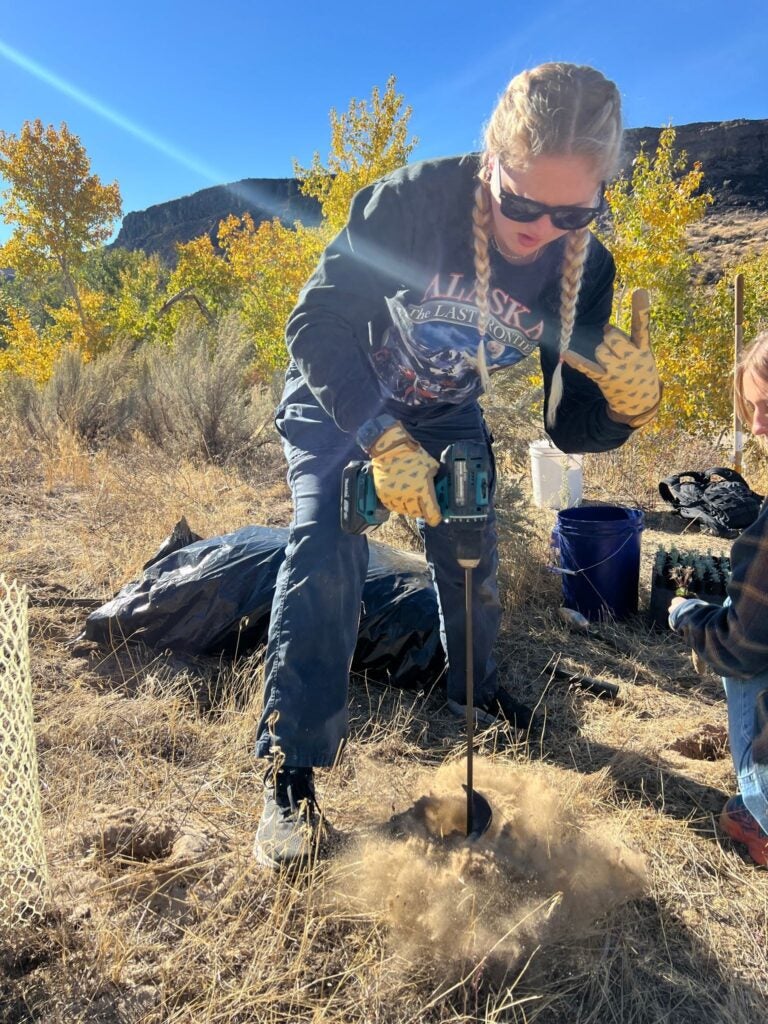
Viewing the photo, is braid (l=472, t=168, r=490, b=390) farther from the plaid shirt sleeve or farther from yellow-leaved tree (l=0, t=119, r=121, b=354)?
yellow-leaved tree (l=0, t=119, r=121, b=354)

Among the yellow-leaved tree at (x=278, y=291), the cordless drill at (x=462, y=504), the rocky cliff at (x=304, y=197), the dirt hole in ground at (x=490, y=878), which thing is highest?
the rocky cliff at (x=304, y=197)

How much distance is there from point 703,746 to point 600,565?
1216 mm

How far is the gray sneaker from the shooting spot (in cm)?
148

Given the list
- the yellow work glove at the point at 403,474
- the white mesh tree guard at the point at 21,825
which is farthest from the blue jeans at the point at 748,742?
the white mesh tree guard at the point at 21,825

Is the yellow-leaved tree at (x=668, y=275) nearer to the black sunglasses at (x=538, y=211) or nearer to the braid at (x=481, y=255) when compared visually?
the braid at (x=481, y=255)

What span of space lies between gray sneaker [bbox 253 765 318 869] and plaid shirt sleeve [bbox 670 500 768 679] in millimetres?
1017

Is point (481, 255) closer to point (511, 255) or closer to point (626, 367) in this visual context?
point (511, 255)

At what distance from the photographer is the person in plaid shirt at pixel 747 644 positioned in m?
1.54

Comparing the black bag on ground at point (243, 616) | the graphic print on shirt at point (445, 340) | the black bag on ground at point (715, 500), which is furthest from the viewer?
the black bag on ground at point (715, 500)

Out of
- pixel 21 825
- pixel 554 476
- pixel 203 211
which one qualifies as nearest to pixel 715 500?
pixel 554 476

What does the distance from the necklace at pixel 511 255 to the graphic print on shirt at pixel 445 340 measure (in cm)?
9

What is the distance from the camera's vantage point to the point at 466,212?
171 centimetres

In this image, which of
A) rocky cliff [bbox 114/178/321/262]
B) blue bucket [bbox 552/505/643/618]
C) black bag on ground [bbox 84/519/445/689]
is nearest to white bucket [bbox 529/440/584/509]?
blue bucket [bbox 552/505/643/618]

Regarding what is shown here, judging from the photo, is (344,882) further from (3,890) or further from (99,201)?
(99,201)
